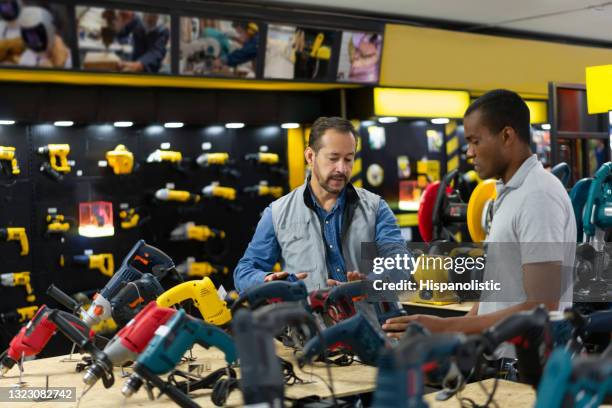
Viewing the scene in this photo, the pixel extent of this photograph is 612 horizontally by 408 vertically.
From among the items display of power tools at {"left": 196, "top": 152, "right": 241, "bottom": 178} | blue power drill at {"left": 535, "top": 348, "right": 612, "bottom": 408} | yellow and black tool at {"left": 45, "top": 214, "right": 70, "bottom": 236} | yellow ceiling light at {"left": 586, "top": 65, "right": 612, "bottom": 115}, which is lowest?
blue power drill at {"left": 535, "top": 348, "right": 612, "bottom": 408}

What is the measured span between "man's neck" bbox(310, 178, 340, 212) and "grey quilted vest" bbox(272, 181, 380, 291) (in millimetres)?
33

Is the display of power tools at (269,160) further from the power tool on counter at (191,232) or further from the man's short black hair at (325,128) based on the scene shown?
the man's short black hair at (325,128)

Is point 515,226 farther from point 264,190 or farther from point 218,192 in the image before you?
point 264,190

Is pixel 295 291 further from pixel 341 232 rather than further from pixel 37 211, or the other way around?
pixel 37 211

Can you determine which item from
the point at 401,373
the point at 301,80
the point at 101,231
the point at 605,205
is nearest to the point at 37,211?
the point at 101,231

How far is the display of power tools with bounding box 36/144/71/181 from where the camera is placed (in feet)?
22.4

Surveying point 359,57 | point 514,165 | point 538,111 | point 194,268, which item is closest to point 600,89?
point 514,165

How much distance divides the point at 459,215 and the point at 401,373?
14.4ft

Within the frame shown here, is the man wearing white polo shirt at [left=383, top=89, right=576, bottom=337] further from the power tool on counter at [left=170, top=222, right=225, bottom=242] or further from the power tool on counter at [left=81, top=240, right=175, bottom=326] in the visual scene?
the power tool on counter at [left=170, top=222, right=225, bottom=242]

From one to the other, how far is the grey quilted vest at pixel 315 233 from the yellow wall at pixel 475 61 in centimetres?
448

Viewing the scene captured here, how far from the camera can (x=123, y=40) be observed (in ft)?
20.7

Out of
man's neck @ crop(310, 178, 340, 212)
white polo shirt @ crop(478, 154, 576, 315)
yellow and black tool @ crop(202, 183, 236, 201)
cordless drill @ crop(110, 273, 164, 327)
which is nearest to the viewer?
white polo shirt @ crop(478, 154, 576, 315)

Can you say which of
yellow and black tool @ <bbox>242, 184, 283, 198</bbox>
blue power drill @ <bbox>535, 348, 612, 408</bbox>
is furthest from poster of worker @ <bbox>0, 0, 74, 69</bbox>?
blue power drill @ <bbox>535, 348, 612, 408</bbox>

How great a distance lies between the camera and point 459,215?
600cm
